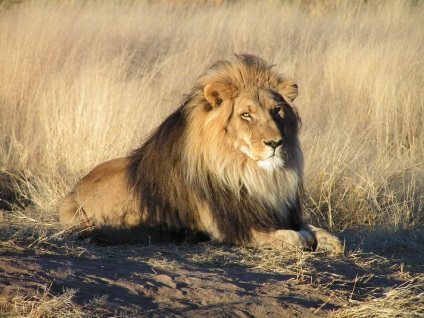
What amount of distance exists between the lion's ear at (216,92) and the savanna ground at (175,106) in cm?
102

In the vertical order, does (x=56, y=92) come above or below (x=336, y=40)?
below

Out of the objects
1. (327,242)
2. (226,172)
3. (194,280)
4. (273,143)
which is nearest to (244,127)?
(273,143)

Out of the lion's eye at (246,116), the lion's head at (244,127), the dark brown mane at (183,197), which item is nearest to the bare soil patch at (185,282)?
the dark brown mane at (183,197)

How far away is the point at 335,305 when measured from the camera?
13.1ft

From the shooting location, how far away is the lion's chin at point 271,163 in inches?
201

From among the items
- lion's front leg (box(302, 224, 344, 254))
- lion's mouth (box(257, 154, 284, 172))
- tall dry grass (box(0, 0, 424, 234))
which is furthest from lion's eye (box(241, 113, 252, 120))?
tall dry grass (box(0, 0, 424, 234))

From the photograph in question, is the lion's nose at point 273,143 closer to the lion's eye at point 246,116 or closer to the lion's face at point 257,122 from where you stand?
the lion's face at point 257,122

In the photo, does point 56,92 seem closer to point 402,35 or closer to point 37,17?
point 37,17

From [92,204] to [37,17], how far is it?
23.4 feet

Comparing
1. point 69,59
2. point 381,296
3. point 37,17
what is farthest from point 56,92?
point 381,296

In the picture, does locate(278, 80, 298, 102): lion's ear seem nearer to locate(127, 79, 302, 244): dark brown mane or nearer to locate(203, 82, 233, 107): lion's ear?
locate(127, 79, 302, 244): dark brown mane

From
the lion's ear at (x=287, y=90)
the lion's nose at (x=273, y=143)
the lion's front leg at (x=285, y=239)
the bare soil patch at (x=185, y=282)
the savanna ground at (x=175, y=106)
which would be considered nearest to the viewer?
the bare soil patch at (x=185, y=282)

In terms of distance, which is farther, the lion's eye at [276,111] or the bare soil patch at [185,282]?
the lion's eye at [276,111]

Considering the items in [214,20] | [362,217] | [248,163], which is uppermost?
[214,20]
